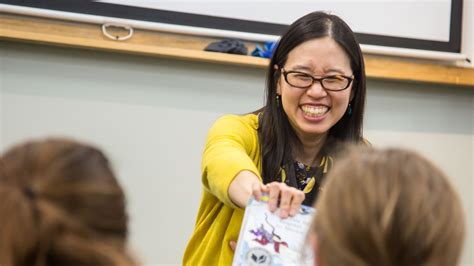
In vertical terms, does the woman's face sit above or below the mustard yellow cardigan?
above

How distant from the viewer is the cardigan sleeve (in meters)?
1.26

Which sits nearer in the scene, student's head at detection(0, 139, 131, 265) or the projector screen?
student's head at detection(0, 139, 131, 265)

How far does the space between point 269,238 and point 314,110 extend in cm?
43

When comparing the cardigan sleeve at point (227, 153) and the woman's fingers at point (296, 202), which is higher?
the cardigan sleeve at point (227, 153)

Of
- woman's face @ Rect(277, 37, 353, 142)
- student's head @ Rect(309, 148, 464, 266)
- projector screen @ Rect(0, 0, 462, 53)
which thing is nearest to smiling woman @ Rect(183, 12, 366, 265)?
woman's face @ Rect(277, 37, 353, 142)

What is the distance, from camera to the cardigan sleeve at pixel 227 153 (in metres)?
1.26

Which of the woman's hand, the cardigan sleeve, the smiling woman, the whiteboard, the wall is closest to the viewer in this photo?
the woman's hand

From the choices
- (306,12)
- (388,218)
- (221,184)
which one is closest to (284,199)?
(221,184)

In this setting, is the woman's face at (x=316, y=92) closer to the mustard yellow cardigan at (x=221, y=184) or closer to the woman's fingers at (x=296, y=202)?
the mustard yellow cardigan at (x=221, y=184)

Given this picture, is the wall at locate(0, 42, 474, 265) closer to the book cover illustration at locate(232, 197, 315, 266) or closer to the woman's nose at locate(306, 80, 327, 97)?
the woman's nose at locate(306, 80, 327, 97)

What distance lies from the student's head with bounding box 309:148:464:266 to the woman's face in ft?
2.15

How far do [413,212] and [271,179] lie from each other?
0.72 metres

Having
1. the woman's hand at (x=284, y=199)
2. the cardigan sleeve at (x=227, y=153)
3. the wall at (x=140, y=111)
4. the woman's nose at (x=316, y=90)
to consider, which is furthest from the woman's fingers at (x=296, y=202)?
the wall at (x=140, y=111)

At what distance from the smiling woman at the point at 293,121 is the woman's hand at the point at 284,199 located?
251 mm
